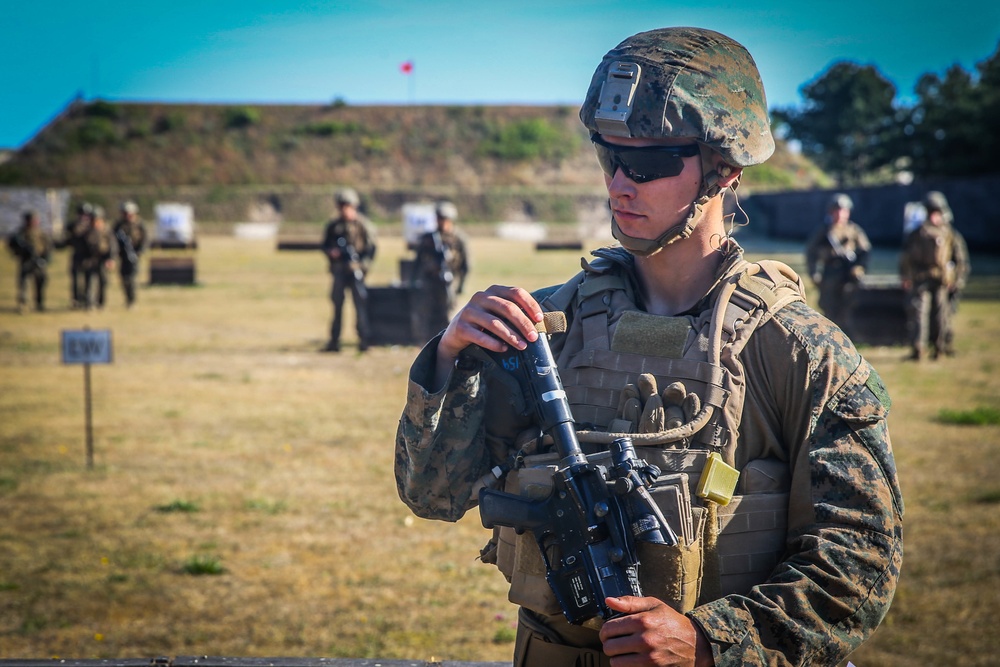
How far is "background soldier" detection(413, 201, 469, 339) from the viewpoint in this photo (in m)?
14.7

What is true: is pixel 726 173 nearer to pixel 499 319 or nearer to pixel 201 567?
pixel 499 319

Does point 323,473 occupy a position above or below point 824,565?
below

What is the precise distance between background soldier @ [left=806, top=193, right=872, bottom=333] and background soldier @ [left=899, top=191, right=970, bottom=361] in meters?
0.82

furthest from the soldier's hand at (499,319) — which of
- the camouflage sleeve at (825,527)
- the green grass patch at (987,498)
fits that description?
the green grass patch at (987,498)

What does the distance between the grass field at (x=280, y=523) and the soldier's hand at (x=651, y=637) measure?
3.45 meters

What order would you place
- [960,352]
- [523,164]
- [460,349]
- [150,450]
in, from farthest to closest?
[523,164] → [960,352] → [150,450] → [460,349]

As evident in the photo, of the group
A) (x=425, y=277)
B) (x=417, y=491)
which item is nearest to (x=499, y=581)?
(x=417, y=491)

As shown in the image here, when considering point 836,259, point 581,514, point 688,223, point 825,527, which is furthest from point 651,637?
point 836,259

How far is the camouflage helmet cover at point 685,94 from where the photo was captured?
2.19m

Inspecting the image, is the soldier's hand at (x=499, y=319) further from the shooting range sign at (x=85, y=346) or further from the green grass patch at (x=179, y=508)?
the shooting range sign at (x=85, y=346)

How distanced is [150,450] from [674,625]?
27.4 feet

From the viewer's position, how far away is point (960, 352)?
48.3ft

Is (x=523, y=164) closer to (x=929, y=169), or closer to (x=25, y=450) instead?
(x=929, y=169)

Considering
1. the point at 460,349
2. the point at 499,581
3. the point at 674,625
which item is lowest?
the point at 499,581
